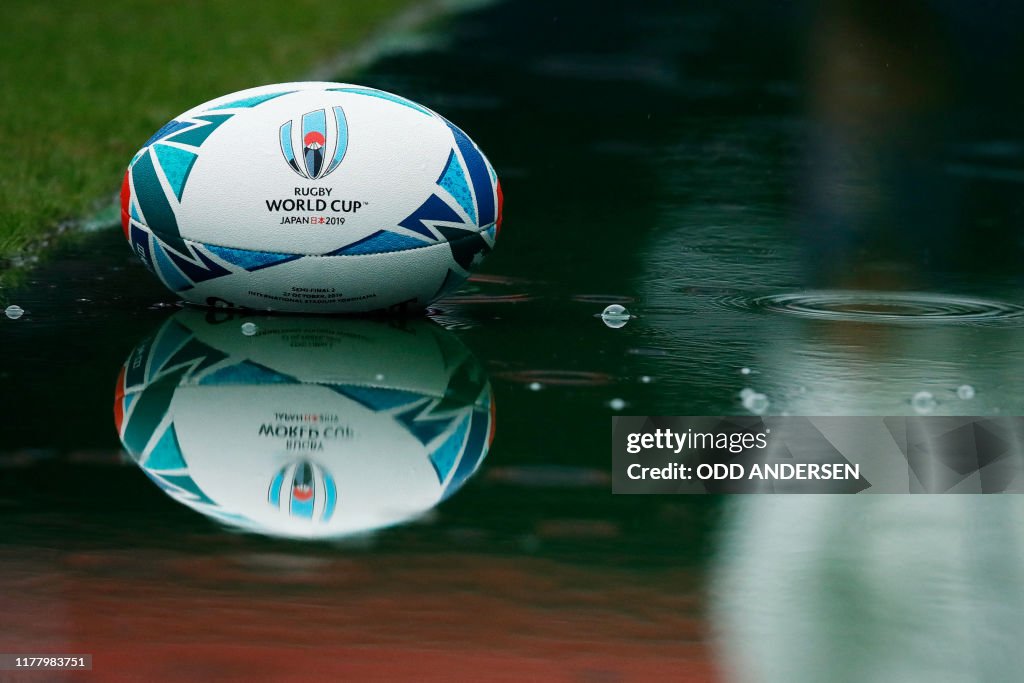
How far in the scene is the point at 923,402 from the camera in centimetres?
654

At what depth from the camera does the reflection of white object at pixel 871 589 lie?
4340 mm

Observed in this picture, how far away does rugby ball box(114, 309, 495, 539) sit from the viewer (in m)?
5.36

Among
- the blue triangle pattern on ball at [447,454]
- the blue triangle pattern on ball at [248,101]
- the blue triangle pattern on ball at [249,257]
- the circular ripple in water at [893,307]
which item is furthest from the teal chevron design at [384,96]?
the blue triangle pattern on ball at [447,454]

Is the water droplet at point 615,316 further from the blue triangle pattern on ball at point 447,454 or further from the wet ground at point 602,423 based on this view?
the blue triangle pattern on ball at point 447,454

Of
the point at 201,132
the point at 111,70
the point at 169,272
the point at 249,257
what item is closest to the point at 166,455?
the point at 249,257

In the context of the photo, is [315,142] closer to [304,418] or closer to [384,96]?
[384,96]

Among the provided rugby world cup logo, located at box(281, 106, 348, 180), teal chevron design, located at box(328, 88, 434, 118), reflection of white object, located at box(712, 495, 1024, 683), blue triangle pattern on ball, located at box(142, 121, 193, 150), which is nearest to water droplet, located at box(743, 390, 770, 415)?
reflection of white object, located at box(712, 495, 1024, 683)

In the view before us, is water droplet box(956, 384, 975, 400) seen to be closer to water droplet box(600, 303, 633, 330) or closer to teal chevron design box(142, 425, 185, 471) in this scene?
water droplet box(600, 303, 633, 330)

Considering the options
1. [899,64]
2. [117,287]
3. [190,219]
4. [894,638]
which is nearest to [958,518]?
[894,638]

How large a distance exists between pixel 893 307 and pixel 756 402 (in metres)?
2.03

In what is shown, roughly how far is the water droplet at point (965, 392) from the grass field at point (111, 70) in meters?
4.46

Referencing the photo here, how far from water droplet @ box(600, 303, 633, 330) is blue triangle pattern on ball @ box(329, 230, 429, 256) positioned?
85cm

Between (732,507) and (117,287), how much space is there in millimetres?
3944

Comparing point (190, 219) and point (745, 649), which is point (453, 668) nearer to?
point (745, 649)
